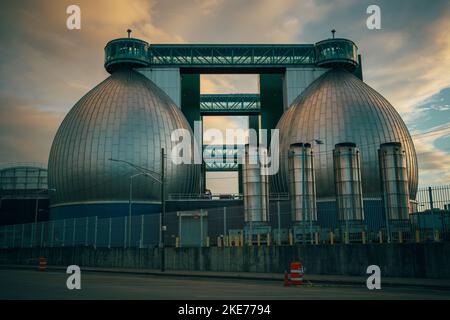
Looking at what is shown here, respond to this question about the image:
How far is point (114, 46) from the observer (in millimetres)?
67375

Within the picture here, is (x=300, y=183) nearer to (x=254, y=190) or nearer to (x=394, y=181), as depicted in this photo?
(x=254, y=190)

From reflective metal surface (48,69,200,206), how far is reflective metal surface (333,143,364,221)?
22653 mm

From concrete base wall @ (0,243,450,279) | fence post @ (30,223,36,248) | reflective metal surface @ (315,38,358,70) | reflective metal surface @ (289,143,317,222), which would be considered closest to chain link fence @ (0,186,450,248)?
reflective metal surface @ (289,143,317,222)

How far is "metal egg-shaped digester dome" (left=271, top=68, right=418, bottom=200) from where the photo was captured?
51.3 m

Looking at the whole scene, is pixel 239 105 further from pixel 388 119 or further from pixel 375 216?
→ pixel 375 216

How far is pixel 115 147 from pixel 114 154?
34.4 inches

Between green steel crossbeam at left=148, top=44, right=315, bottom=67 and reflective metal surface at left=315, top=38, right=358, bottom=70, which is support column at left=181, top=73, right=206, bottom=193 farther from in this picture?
reflective metal surface at left=315, top=38, right=358, bottom=70

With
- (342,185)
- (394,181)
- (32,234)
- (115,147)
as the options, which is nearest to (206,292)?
(342,185)

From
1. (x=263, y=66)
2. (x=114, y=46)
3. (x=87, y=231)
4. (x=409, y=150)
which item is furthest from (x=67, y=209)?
(x=409, y=150)

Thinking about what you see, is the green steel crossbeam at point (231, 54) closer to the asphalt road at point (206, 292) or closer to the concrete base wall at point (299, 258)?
the concrete base wall at point (299, 258)
